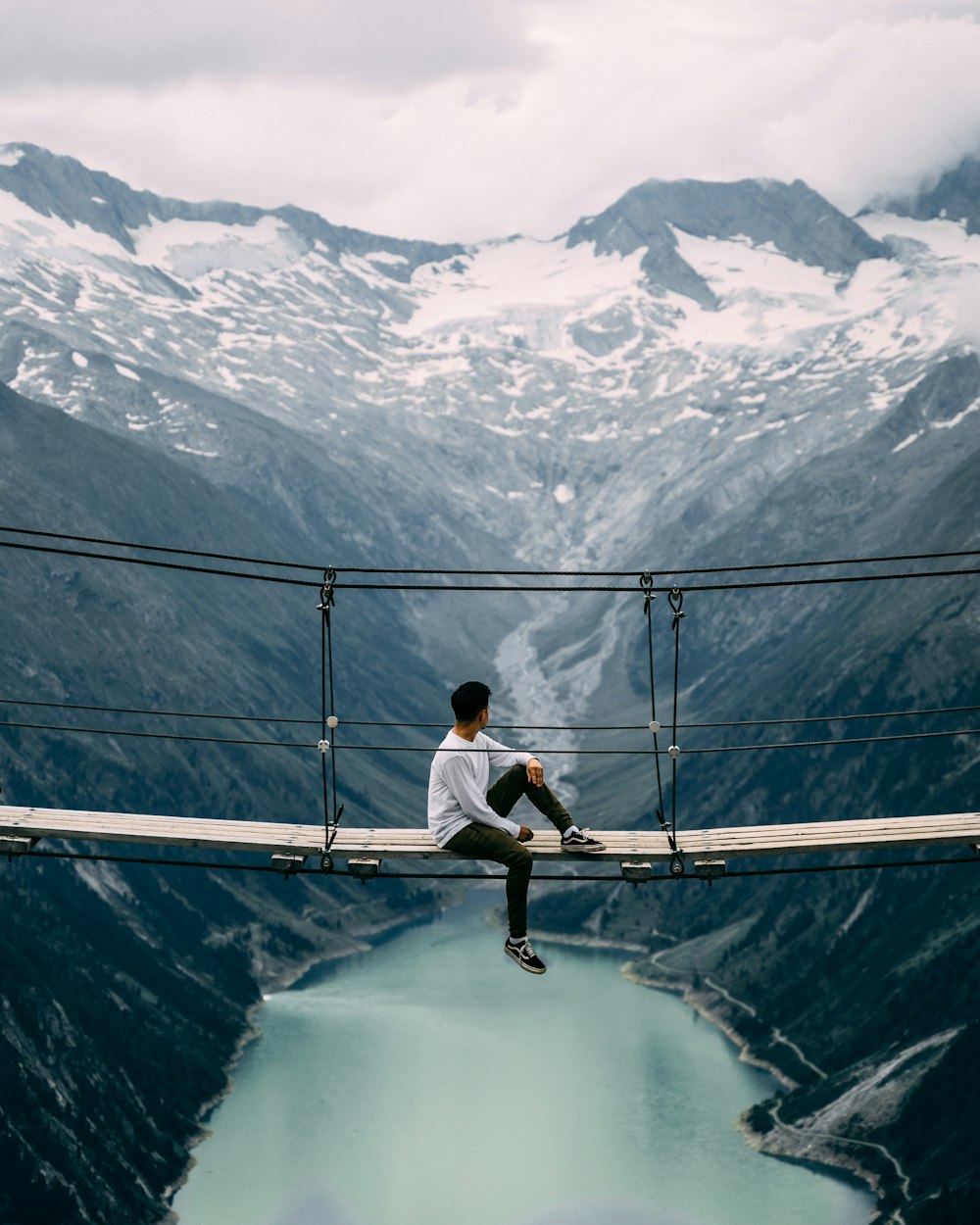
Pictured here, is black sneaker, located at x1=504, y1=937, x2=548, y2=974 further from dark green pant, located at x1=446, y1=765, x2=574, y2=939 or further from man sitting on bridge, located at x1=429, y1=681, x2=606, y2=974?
dark green pant, located at x1=446, y1=765, x2=574, y2=939

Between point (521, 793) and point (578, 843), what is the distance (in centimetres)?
111

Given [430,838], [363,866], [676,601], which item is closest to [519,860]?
[430,838]

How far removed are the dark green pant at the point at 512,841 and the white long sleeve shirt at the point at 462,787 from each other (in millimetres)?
146

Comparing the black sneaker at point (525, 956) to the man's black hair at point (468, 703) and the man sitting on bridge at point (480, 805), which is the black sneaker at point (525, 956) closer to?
the man sitting on bridge at point (480, 805)

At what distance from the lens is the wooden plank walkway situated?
2489 cm

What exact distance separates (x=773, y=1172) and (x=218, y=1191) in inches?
2151

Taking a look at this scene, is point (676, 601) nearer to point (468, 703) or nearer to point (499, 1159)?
point (468, 703)

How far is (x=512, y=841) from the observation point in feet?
81.4

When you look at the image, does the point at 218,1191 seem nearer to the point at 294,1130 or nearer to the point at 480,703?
the point at 294,1130

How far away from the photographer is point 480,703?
24.8m

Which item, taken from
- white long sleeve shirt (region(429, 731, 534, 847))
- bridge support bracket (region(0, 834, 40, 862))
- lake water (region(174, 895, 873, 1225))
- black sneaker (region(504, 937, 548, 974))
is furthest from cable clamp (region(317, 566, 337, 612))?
lake water (region(174, 895, 873, 1225))

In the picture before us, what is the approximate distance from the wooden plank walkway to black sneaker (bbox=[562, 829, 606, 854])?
14 centimetres

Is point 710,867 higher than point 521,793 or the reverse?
the reverse

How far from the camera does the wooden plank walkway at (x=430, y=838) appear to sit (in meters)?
24.9
